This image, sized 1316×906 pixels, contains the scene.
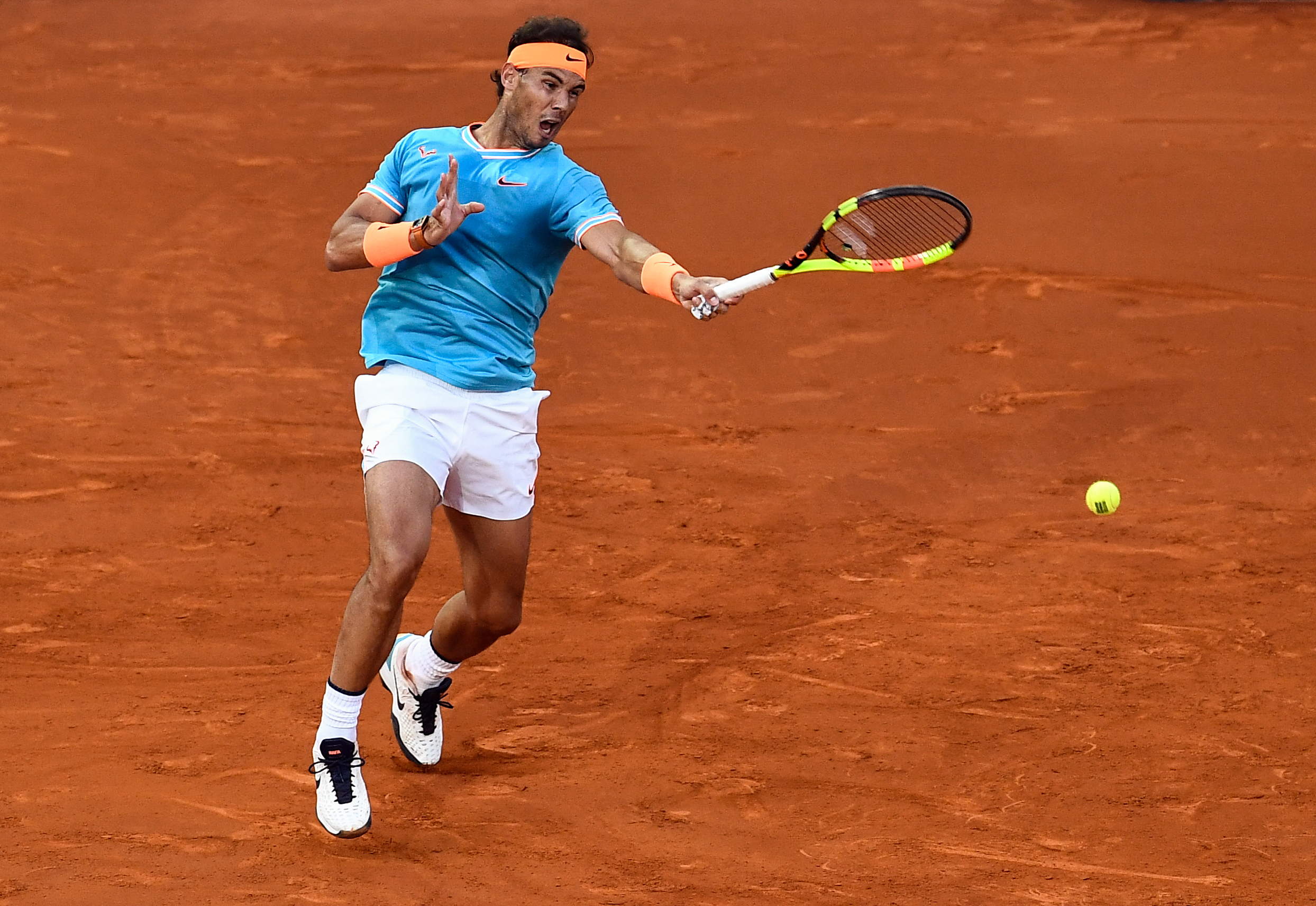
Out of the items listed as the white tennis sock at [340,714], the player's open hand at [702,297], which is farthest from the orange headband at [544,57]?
the white tennis sock at [340,714]

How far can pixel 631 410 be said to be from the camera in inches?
321

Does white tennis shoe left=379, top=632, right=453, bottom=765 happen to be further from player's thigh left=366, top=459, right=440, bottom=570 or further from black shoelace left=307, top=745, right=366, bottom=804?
player's thigh left=366, top=459, right=440, bottom=570

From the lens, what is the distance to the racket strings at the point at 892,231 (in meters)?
4.58

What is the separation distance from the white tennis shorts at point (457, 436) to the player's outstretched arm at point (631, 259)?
0.54 meters

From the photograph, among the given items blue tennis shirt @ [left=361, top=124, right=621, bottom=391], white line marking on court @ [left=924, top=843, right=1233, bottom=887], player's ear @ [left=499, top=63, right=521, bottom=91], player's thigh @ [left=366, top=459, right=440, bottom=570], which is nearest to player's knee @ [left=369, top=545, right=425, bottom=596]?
player's thigh @ [left=366, top=459, right=440, bottom=570]

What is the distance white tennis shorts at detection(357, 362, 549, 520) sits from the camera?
441 cm

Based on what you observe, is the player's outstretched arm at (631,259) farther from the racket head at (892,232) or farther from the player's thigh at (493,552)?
the player's thigh at (493,552)

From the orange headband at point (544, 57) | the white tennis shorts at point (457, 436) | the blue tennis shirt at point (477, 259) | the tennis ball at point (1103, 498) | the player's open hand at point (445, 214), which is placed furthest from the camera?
the tennis ball at point (1103, 498)

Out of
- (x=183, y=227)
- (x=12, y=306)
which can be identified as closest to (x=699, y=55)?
(x=183, y=227)

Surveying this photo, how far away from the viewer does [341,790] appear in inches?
171

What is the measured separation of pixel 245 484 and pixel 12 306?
2.70 meters

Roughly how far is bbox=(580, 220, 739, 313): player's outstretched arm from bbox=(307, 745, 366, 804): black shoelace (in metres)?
1.60

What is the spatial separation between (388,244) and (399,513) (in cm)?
77

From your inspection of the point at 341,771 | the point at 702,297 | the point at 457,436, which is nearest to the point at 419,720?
the point at 341,771
